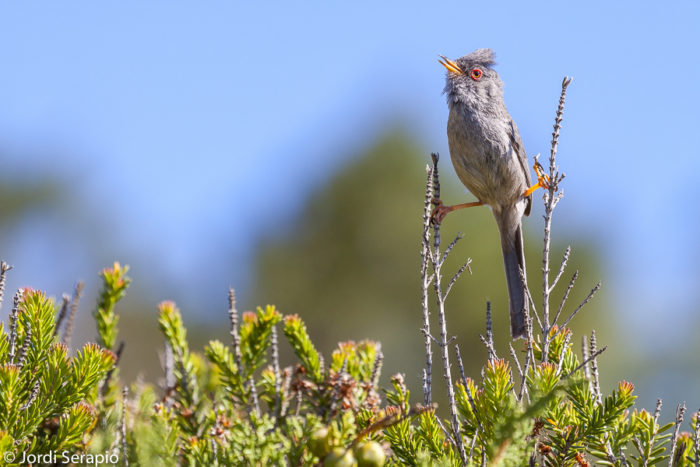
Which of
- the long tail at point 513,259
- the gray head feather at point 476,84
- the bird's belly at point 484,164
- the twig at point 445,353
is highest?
the gray head feather at point 476,84

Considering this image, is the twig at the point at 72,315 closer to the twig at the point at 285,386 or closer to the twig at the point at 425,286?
the twig at the point at 285,386

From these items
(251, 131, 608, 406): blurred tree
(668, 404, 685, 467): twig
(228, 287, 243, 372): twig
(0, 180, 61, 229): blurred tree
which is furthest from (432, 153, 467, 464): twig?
(0, 180, 61, 229): blurred tree

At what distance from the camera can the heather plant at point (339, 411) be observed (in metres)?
1.70

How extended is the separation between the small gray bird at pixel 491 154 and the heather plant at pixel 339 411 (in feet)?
7.10

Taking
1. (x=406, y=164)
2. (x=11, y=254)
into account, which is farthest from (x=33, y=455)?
(x=11, y=254)

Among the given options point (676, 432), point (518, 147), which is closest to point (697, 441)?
point (676, 432)

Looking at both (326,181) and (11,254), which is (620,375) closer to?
(326,181)

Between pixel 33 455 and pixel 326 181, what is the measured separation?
2640 cm

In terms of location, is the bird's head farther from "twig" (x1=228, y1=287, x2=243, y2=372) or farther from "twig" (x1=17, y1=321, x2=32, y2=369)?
"twig" (x1=17, y1=321, x2=32, y2=369)

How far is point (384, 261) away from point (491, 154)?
70.3 ft

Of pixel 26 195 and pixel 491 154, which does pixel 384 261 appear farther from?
pixel 26 195

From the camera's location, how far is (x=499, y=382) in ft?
6.33

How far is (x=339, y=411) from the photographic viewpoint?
95.5 inches

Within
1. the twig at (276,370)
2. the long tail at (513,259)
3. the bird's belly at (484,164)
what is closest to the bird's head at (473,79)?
the bird's belly at (484,164)
